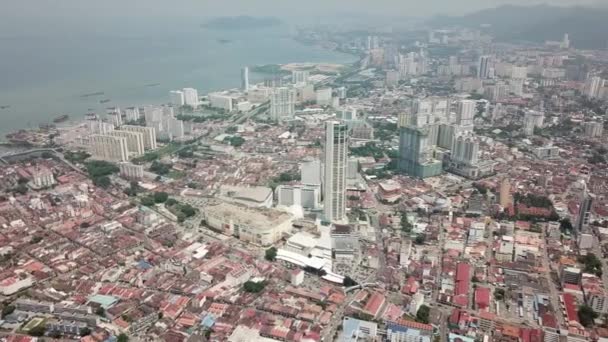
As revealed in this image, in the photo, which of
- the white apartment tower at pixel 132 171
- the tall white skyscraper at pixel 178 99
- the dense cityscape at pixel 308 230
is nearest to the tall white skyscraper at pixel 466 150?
the dense cityscape at pixel 308 230

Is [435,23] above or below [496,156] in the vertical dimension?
above

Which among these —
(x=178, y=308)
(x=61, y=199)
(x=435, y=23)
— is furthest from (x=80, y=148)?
(x=435, y=23)

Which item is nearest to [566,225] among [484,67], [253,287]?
[253,287]

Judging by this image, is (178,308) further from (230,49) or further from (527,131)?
(230,49)

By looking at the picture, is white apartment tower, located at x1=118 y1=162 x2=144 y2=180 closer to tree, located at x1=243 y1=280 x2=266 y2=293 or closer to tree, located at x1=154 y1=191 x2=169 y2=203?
tree, located at x1=154 y1=191 x2=169 y2=203

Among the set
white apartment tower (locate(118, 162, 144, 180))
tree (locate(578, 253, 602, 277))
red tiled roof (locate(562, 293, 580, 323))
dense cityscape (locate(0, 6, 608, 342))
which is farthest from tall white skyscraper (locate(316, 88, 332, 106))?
red tiled roof (locate(562, 293, 580, 323))
